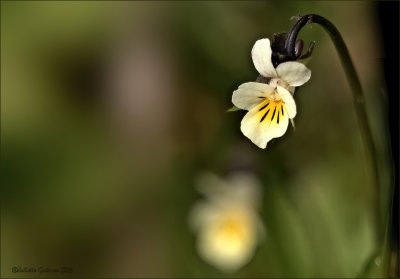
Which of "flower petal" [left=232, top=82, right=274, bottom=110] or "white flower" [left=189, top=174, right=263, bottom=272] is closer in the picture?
"flower petal" [left=232, top=82, right=274, bottom=110]

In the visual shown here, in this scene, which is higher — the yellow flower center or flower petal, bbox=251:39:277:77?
flower petal, bbox=251:39:277:77

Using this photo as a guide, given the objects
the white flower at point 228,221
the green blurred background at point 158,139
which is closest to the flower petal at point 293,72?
the green blurred background at point 158,139

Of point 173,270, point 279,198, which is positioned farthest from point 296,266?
point 173,270

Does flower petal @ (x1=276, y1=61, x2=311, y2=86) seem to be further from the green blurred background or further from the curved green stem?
the green blurred background

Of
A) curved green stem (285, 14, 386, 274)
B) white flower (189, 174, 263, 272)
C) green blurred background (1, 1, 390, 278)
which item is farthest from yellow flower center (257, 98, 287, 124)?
white flower (189, 174, 263, 272)

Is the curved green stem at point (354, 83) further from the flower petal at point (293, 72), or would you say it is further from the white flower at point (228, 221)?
the white flower at point (228, 221)
